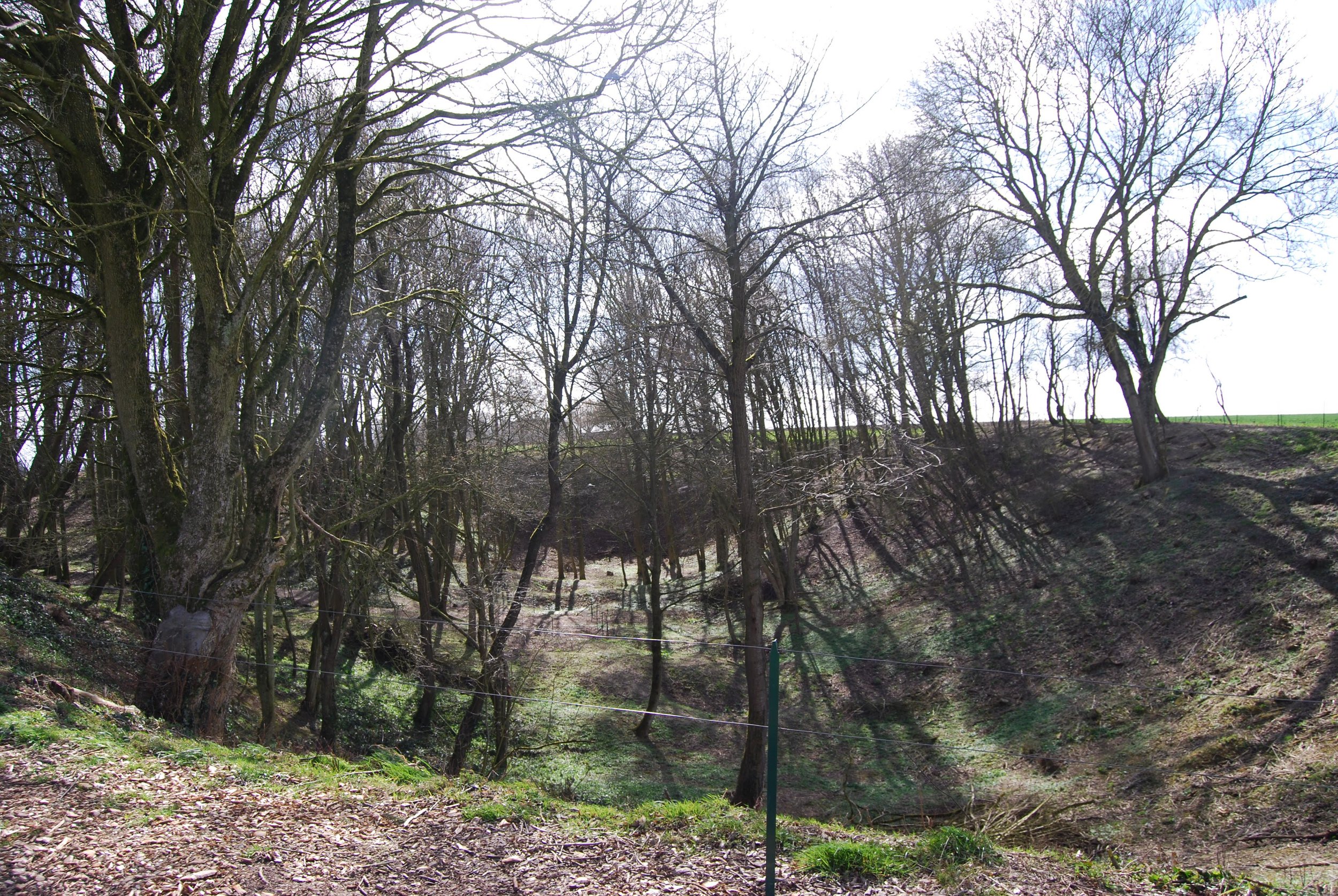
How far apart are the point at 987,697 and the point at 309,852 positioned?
1317 centimetres

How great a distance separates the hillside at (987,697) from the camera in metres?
5.46

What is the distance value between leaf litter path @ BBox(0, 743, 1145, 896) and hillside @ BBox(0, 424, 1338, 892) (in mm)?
39

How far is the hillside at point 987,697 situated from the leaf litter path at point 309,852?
1.5 inches

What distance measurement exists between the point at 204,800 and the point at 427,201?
32.7ft

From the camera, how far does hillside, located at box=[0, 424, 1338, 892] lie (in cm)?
546

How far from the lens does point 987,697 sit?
14641 mm

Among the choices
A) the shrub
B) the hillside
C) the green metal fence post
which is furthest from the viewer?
the hillside

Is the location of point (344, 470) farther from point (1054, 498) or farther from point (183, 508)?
point (1054, 498)

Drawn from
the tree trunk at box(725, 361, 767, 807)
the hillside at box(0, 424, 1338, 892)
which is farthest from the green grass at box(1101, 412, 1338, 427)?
the tree trunk at box(725, 361, 767, 807)

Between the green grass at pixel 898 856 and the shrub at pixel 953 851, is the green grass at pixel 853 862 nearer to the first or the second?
the green grass at pixel 898 856

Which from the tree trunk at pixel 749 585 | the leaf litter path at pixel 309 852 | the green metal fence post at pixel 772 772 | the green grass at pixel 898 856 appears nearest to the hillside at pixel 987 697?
the leaf litter path at pixel 309 852

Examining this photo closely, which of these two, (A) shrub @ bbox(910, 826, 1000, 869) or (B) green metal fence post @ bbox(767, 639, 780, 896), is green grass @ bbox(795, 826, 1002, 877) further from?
(B) green metal fence post @ bbox(767, 639, 780, 896)

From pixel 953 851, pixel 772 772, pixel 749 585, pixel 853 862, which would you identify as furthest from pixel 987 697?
pixel 772 772

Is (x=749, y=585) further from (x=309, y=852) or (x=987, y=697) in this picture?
(x=987, y=697)
